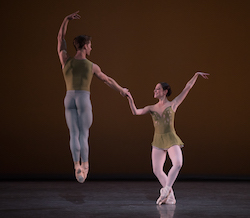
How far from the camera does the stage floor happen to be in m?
4.42

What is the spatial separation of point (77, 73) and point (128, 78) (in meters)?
3.08

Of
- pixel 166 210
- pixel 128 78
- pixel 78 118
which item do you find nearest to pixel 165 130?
pixel 166 210

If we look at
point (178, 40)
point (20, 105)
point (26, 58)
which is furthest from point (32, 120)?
point (178, 40)

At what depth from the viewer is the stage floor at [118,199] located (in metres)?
4.42

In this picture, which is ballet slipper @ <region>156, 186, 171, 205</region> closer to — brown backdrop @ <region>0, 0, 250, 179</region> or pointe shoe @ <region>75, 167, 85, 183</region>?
pointe shoe @ <region>75, 167, 85, 183</region>

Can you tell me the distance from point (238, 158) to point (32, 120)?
3.77 m

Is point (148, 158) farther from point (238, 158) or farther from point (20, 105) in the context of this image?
point (20, 105)

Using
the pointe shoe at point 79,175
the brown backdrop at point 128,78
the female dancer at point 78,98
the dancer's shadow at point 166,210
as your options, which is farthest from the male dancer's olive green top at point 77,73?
the brown backdrop at point 128,78

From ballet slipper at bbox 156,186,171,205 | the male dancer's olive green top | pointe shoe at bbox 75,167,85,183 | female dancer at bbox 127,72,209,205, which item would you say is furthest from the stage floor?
the male dancer's olive green top

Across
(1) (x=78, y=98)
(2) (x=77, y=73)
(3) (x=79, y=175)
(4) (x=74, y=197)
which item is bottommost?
(4) (x=74, y=197)

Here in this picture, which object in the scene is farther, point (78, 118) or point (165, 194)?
point (165, 194)

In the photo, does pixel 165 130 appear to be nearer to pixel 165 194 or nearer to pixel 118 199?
pixel 165 194

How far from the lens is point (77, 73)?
4102 mm

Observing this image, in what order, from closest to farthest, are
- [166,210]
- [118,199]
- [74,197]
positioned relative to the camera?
[166,210] < [118,199] < [74,197]
